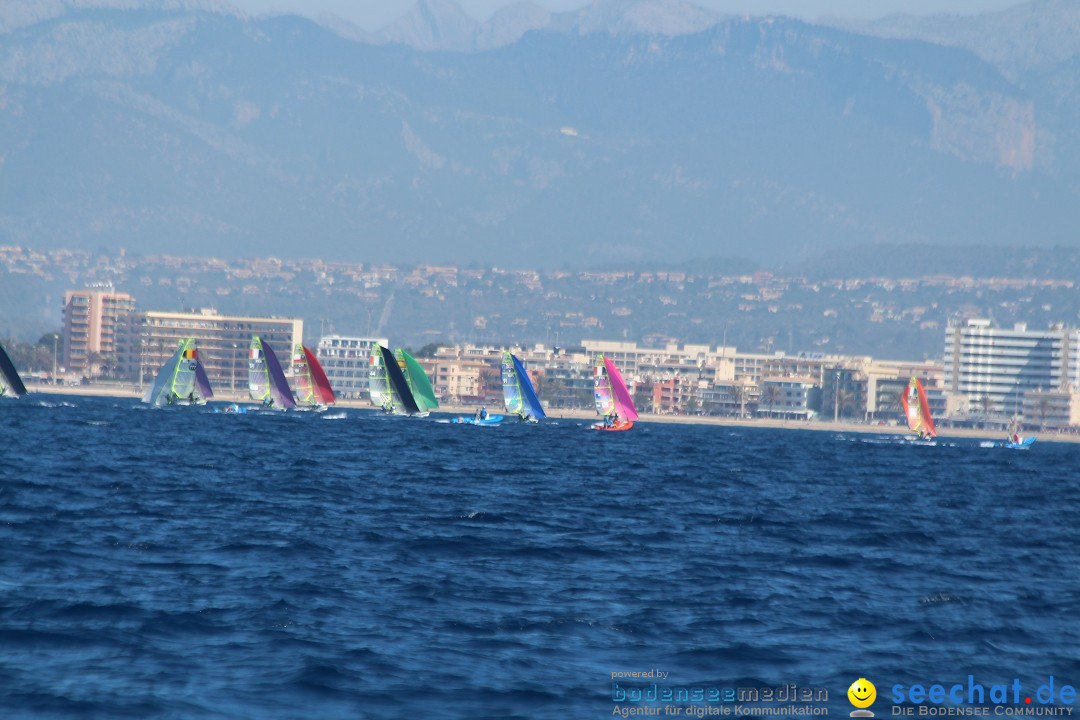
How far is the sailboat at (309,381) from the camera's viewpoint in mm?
132250

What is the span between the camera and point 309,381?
133 metres

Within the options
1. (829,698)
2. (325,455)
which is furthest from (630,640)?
(325,455)

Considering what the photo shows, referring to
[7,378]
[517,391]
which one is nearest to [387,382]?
[517,391]

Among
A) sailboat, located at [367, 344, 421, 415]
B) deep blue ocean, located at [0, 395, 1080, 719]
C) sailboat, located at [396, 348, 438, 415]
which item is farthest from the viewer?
sailboat, located at [396, 348, 438, 415]

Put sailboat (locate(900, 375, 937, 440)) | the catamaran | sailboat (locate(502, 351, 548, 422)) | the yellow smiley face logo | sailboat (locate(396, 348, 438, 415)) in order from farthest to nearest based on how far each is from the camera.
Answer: sailboat (locate(900, 375, 937, 440)), sailboat (locate(396, 348, 438, 415)), sailboat (locate(502, 351, 548, 422)), the catamaran, the yellow smiley face logo

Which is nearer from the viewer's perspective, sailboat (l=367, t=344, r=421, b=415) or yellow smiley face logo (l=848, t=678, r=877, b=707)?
yellow smiley face logo (l=848, t=678, r=877, b=707)

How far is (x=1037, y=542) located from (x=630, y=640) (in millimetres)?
19732

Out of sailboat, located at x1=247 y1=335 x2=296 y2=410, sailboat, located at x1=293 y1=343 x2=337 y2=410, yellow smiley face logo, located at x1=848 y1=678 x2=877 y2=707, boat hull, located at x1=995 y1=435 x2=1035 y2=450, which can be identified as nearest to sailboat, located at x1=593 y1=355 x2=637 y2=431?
sailboat, located at x1=293 y1=343 x2=337 y2=410

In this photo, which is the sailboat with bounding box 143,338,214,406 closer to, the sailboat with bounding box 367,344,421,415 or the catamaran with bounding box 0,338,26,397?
the sailboat with bounding box 367,344,421,415

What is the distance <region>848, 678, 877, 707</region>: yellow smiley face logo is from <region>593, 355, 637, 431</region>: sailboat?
103 meters

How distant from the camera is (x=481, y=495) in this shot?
46.6 metres

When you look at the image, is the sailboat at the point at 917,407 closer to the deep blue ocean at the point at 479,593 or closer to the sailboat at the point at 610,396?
the sailboat at the point at 610,396

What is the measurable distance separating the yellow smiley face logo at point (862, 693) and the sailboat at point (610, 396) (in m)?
103

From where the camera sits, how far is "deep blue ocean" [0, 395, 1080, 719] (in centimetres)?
2034
